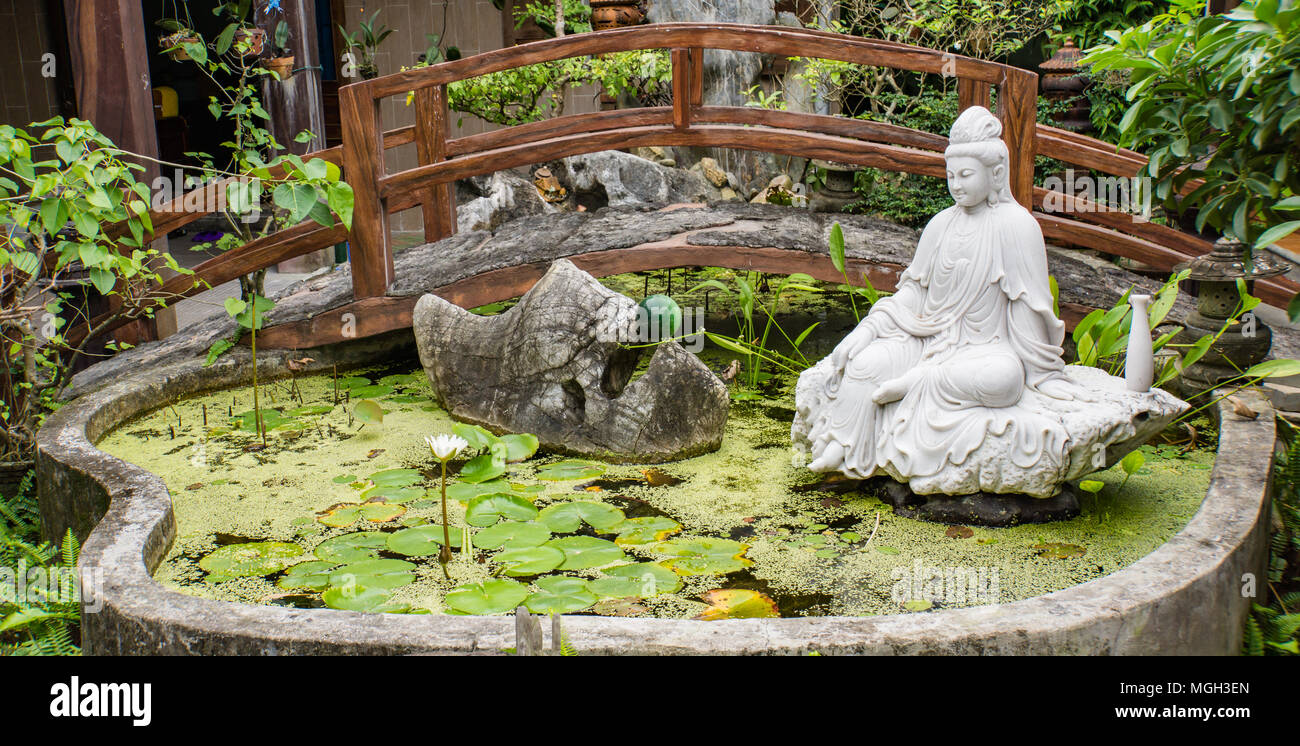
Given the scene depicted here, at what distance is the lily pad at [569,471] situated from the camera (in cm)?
429

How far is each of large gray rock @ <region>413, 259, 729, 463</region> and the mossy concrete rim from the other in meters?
1.74

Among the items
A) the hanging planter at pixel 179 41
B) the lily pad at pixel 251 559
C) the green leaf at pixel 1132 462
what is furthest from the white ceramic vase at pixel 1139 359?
the hanging planter at pixel 179 41

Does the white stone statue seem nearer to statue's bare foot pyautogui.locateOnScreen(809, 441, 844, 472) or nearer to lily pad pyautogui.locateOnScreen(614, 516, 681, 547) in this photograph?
statue's bare foot pyautogui.locateOnScreen(809, 441, 844, 472)

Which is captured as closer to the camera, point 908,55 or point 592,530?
point 592,530

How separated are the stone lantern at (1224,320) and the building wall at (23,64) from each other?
8755 mm

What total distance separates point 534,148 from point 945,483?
288 centimetres

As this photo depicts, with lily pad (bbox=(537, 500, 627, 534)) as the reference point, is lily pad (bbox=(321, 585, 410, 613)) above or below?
above

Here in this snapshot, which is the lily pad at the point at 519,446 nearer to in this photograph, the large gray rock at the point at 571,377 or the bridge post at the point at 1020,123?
the large gray rock at the point at 571,377

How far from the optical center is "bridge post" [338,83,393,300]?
5262mm

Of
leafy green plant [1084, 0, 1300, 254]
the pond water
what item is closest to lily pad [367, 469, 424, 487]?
the pond water

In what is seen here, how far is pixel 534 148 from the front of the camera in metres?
5.51

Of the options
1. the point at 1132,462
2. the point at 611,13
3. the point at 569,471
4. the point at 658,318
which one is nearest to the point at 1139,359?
the point at 1132,462

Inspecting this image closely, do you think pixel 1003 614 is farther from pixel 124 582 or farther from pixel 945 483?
pixel 124 582
